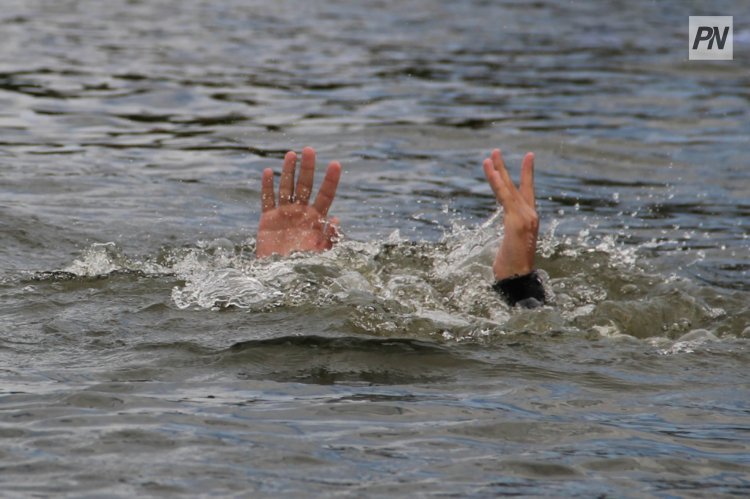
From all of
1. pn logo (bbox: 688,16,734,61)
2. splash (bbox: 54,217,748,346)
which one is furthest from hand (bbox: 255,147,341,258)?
pn logo (bbox: 688,16,734,61)

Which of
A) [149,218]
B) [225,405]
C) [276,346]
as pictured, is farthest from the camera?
[149,218]

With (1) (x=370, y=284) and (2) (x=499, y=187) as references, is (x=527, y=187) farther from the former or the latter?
(1) (x=370, y=284)

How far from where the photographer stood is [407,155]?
1076 centimetres

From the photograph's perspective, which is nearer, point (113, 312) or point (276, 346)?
point (276, 346)

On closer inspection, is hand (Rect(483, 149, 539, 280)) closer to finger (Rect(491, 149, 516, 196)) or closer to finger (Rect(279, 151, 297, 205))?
finger (Rect(491, 149, 516, 196))

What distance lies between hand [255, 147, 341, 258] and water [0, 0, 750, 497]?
0.23 m

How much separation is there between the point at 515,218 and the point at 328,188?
3.74 ft

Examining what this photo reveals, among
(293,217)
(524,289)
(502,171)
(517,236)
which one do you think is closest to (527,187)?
(502,171)

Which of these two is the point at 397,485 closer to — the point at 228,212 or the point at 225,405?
the point at 225,405

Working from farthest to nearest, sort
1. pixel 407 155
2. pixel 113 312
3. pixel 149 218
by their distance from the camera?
pixel 407 155 < pixel 149 218 < pixel 113 312

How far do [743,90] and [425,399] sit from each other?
1000 centimetres

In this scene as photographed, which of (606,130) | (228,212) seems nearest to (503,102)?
(606,130)

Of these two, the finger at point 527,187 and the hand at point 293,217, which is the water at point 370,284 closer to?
the hand at point 293,217

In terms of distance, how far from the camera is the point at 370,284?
6.62 m
